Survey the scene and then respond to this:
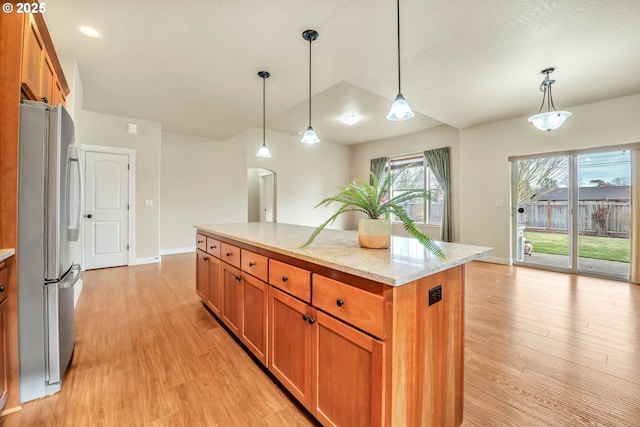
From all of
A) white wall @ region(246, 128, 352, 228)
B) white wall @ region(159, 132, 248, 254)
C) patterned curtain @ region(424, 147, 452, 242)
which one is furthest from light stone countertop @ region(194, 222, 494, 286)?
white wall @ region(246, 128, 352, 228)

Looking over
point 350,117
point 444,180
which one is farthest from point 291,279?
point 444,180

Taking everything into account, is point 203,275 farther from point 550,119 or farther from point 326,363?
point 550,119

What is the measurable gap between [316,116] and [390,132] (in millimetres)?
2268

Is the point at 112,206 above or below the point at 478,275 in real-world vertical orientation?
above

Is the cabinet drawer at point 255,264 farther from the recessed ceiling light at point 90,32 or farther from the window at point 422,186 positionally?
the window at point 422,186

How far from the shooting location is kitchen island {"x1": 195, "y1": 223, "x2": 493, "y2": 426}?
0.98m

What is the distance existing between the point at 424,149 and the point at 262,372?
635 cm

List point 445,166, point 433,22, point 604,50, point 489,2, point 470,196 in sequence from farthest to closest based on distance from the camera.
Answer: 1. point 445,166
2. point 470,196
3. point 604,50
4. point 433,22
5. point 489,2

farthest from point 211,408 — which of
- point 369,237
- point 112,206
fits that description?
point 112,206

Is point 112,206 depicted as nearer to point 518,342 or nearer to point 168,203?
point 168,203

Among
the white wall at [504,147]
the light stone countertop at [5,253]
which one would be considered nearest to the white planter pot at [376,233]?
the light stone countertop at [5,253]

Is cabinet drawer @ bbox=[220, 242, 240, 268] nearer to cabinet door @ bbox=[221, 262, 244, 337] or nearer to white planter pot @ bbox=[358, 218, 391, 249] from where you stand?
cabinet door @ bbox=[221, 262, 244, 337]

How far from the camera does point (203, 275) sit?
277 centimetres

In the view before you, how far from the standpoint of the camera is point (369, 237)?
150 centimetres
